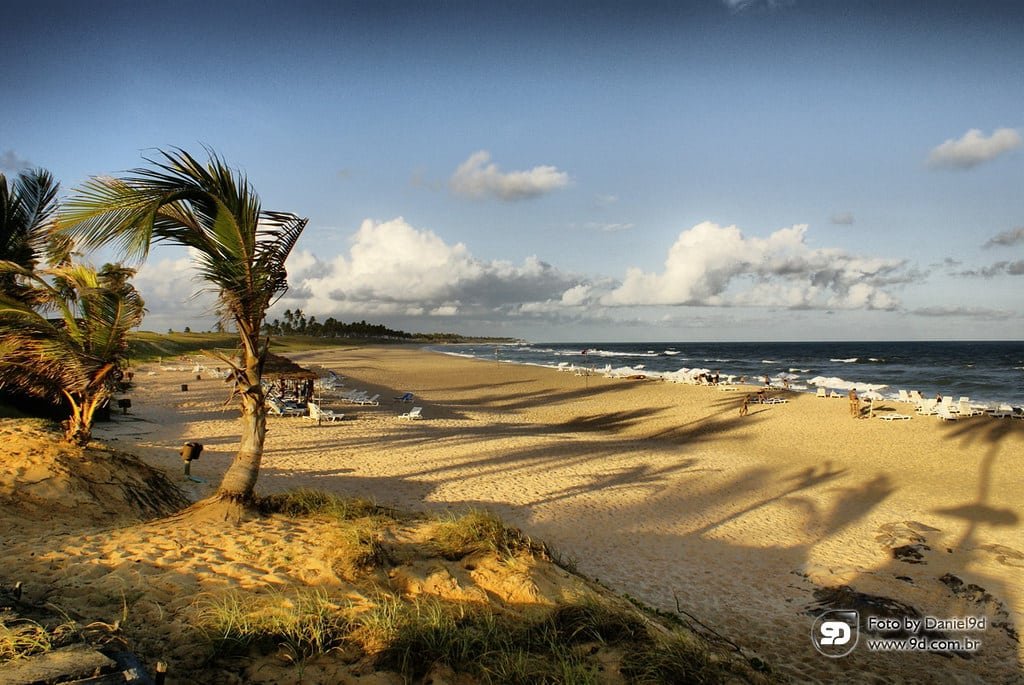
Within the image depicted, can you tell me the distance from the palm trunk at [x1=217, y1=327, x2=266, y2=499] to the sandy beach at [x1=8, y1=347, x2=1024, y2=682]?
0.95 meters

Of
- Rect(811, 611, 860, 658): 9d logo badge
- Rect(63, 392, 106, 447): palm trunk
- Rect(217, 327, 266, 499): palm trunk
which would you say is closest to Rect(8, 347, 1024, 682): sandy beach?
Rect(811, 611, 860, 658): 9d logo badge

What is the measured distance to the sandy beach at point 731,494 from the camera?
620 cm

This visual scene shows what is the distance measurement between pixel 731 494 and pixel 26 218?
14.0 m

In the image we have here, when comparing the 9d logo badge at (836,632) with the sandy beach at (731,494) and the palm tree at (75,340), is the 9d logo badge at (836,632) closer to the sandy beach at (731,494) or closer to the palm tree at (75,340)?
the sandy beach at (731,494)

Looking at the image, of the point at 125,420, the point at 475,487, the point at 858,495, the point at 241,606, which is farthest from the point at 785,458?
the point at 125,420

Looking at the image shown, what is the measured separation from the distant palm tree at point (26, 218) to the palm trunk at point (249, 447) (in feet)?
21.6

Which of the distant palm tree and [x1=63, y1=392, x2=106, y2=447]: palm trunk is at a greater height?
the distant palm tree

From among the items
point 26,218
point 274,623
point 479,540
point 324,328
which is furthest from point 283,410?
point 324,328

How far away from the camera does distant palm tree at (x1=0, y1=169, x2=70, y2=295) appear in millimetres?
9594

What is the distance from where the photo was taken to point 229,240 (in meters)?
5.63

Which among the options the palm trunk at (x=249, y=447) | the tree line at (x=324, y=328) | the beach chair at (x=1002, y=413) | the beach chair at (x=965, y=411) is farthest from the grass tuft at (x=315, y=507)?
the tree line at (x=324, y=328)

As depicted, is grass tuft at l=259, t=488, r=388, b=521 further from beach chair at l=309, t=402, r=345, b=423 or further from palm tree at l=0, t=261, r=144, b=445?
beach chair at l=309, t=402, r=345, b=423

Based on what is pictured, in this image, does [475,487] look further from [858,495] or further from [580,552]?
[858,495]

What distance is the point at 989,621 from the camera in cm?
612
